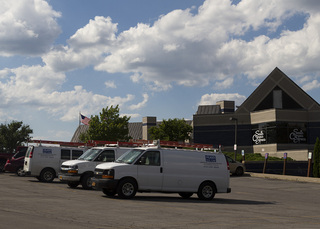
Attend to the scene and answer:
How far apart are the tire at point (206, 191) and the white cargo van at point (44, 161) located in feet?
34.3

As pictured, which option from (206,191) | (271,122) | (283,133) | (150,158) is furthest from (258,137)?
(150,158)

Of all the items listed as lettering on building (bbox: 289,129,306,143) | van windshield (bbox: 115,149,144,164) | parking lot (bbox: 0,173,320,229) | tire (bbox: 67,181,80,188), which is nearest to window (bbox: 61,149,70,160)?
tire (bbox: 67,181,80,188)

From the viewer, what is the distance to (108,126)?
Result: 2581 inches

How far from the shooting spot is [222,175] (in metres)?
17.7

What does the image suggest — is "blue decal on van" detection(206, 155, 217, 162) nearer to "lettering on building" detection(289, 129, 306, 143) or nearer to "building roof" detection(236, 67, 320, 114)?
"lettering on building" detection(289, 129, 306, 143)

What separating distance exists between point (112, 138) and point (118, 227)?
56.6m

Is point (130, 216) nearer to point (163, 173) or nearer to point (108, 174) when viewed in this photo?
point (108, 174)

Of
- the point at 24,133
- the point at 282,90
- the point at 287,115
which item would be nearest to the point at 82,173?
the point at 287,115

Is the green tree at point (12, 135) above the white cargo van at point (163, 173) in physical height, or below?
above

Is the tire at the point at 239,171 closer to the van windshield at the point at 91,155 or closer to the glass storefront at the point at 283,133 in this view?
the van windshield at the point at 91,155

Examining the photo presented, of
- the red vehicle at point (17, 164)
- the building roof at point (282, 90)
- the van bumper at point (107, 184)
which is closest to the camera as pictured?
the van bumper at point (107, 184)

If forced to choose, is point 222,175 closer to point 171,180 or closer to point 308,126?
point 171,180

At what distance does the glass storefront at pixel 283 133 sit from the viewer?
5722 cm

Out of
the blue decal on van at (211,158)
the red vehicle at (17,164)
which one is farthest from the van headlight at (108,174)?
the red vehicle at (17,164)
